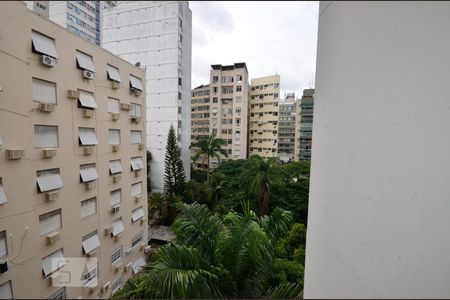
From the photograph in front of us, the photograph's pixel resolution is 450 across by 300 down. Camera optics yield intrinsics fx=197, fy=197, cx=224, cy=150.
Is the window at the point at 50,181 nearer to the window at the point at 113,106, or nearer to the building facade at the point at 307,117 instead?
the window at the point at 113,106

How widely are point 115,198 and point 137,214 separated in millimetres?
472

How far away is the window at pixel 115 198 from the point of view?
6.58 ft

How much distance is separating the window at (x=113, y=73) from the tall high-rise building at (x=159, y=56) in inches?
238

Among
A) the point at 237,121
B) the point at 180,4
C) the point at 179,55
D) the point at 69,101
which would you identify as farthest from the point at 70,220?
the point at 237,121

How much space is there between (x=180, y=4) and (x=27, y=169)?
8567 mm

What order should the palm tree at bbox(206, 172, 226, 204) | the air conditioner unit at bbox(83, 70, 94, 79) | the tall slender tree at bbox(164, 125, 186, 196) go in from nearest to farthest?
the air conditioner unit at bbox(83, 70, 94, 79)
the palm tree at bbox(206, 172, 226, 204)
the tall slender tree at bbox(164, 125, 186, 196)

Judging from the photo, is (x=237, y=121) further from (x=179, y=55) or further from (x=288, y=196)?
(x=288, y=196)

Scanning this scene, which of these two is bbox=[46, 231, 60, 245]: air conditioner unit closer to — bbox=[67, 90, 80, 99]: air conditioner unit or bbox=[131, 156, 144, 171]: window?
bbox=[131, 156, 144, 171]: window

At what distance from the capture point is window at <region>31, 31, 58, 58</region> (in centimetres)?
167

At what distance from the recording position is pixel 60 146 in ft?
5.44

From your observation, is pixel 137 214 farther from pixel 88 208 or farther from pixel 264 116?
pixel 264 116

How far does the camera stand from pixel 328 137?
420 millimetres

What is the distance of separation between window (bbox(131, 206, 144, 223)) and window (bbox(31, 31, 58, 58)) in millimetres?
1759

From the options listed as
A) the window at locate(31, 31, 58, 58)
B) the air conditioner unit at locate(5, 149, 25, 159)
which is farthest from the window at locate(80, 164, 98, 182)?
the window at locate(31, 31, 58, 58)
